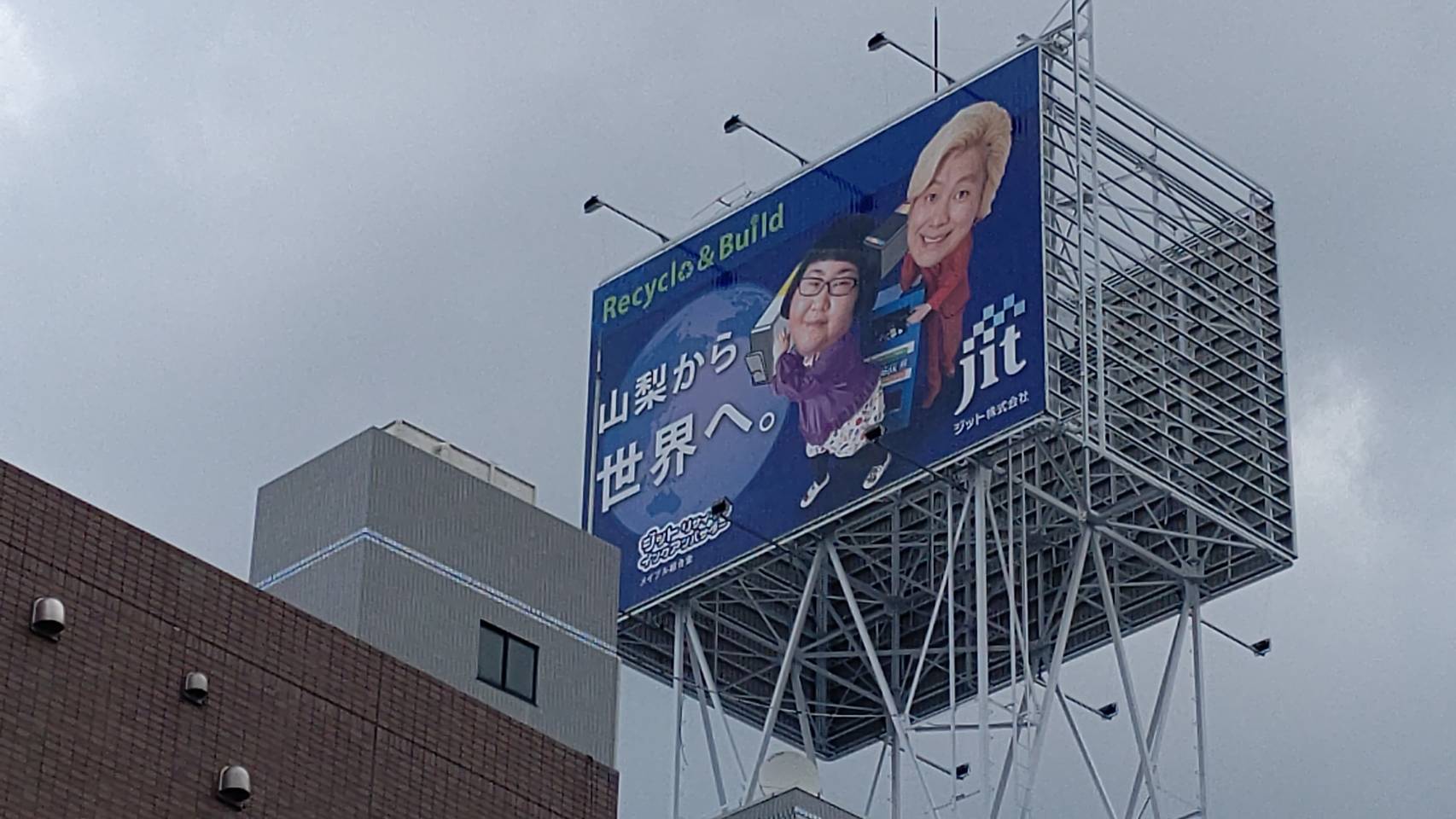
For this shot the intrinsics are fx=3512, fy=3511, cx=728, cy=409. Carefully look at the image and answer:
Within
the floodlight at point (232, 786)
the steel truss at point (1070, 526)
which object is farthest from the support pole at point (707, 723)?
the floodlight at point (232, 786)

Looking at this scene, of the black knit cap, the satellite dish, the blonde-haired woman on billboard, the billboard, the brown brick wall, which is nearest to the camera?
the brown brick wall

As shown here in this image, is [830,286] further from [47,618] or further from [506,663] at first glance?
[47,618]

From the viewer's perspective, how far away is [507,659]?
169 feet

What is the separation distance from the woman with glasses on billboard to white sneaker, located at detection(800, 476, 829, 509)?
0.06 feet

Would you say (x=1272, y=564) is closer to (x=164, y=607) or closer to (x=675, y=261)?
(x=675, y=261)

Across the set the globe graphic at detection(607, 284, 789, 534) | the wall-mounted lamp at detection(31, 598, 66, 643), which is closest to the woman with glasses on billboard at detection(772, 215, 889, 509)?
the globe graphic at detection(607, 284, 789, 534)

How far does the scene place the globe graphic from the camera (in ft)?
245

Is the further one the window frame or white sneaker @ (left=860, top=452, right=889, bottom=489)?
white sneaker @ (left=860, top=452, right=889, bottom=489)

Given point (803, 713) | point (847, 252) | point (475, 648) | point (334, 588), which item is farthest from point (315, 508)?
point (803, 713)

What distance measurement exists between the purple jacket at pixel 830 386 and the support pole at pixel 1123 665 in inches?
229

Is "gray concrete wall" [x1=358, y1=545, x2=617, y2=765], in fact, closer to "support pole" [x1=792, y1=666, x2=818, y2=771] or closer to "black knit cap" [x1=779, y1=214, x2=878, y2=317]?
"black knit cap" [x1=779, y1=214, x2=878, y2=317]

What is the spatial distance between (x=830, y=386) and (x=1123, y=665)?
27.4ft

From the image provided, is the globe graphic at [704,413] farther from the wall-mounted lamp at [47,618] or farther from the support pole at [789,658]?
the wall-mounted lamp at [47,618]

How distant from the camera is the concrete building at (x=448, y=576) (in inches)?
1982
